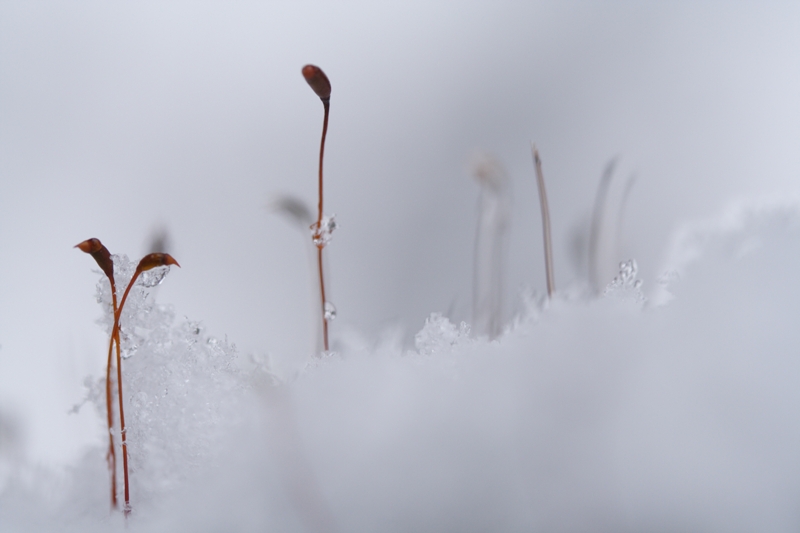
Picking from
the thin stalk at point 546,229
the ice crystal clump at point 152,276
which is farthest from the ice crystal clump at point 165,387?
the thin stalk at point 546,229

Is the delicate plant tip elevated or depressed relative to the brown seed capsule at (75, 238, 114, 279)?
elevated

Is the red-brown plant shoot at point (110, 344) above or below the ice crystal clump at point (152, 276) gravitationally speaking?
below

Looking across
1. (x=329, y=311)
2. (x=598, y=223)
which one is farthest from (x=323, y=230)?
(x=598, y=223)

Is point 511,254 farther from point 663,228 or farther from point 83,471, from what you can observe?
point 83,471

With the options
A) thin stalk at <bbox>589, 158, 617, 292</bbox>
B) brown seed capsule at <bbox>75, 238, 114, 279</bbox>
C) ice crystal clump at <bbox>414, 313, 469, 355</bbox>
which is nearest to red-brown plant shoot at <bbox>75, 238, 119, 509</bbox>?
brown seed capsule at <bbox>75, 238, 114, 279</bbox>

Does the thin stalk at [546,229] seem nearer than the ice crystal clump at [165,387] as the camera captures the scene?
No

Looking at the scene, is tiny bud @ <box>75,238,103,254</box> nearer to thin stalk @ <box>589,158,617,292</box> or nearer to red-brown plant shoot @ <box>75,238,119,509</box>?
red-brown plant shoot @ <box>75,238,119,509</box>

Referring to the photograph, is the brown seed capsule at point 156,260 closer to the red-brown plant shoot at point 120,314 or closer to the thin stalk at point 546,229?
the red-brown plant shoot at point 120,314
